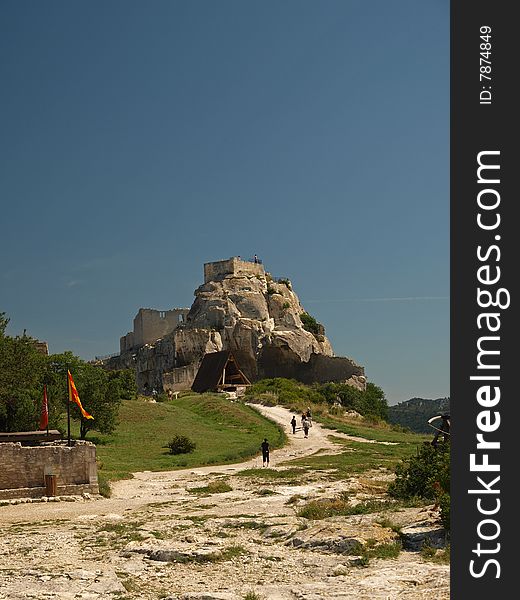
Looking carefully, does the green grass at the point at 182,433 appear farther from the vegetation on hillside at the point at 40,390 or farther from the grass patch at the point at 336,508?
the grass patch at the point at 336,508

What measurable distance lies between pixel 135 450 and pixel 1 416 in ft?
20.3

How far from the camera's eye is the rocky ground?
978 centimetres

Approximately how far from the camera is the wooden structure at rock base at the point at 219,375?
65.4 m

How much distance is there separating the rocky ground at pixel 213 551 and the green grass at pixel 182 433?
7.76 m

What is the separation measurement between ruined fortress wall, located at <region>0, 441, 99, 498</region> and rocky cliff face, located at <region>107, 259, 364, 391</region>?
50045 mm

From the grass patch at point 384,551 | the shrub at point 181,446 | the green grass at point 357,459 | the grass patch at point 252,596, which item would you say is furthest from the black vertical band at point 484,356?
the shrub at point 181,446

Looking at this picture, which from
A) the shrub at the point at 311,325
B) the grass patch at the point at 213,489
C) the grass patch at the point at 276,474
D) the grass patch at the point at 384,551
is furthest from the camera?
the shrub at the point at 311,325

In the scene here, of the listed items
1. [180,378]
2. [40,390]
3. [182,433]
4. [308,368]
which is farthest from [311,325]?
[40,390]

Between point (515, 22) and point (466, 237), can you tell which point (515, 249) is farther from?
point (515, 22)

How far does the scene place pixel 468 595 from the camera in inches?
278

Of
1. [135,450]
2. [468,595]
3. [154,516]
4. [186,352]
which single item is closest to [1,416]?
[135,450]

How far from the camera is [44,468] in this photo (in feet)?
68.0

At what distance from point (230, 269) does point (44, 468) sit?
64.0m

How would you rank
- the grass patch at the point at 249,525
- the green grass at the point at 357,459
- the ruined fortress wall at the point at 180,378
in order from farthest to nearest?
the ruined fortress wall at the point at 180,378
the green grass at the point at 357,459
the grass patch at the point at 249,525
